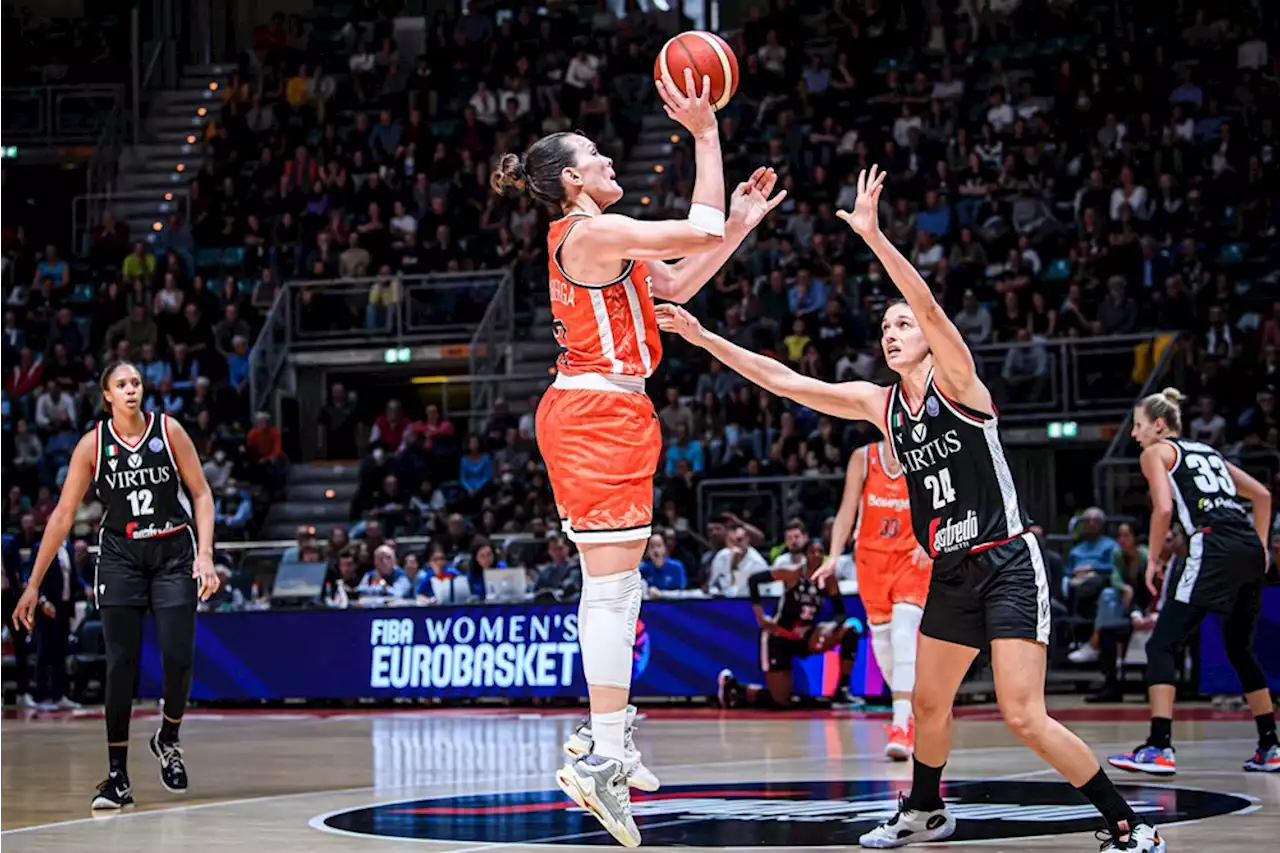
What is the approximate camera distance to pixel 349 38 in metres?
27.5

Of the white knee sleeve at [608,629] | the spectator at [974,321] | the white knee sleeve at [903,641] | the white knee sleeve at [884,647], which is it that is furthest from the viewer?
the spectator at [974,321]

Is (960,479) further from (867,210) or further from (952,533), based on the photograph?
(867,210)

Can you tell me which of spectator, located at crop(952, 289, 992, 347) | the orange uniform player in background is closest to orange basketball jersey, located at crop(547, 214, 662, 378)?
the orange uniform player in background

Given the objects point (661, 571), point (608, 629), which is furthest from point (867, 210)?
point (661, 571)

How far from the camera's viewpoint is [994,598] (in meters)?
6.09

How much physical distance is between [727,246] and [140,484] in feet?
12.5

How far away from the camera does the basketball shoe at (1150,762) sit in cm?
872

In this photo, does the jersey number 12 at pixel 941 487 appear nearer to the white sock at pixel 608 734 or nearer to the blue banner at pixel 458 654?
the white sock at pixel 608 734

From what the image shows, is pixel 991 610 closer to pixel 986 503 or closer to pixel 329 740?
pixel 986 503

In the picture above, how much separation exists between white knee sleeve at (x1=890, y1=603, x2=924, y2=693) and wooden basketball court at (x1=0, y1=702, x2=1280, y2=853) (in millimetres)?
466

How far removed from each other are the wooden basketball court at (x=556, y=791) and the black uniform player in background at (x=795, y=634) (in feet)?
3.95

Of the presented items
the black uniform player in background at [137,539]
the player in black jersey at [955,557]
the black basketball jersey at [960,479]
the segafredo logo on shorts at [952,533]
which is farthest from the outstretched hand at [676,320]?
the black uniform player in background at [137,539]

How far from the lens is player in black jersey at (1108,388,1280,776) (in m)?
9.15

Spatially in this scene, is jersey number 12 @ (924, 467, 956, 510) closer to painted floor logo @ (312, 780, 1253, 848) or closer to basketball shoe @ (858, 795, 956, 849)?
basketball shoe @ (858, 795, 956, 849)
